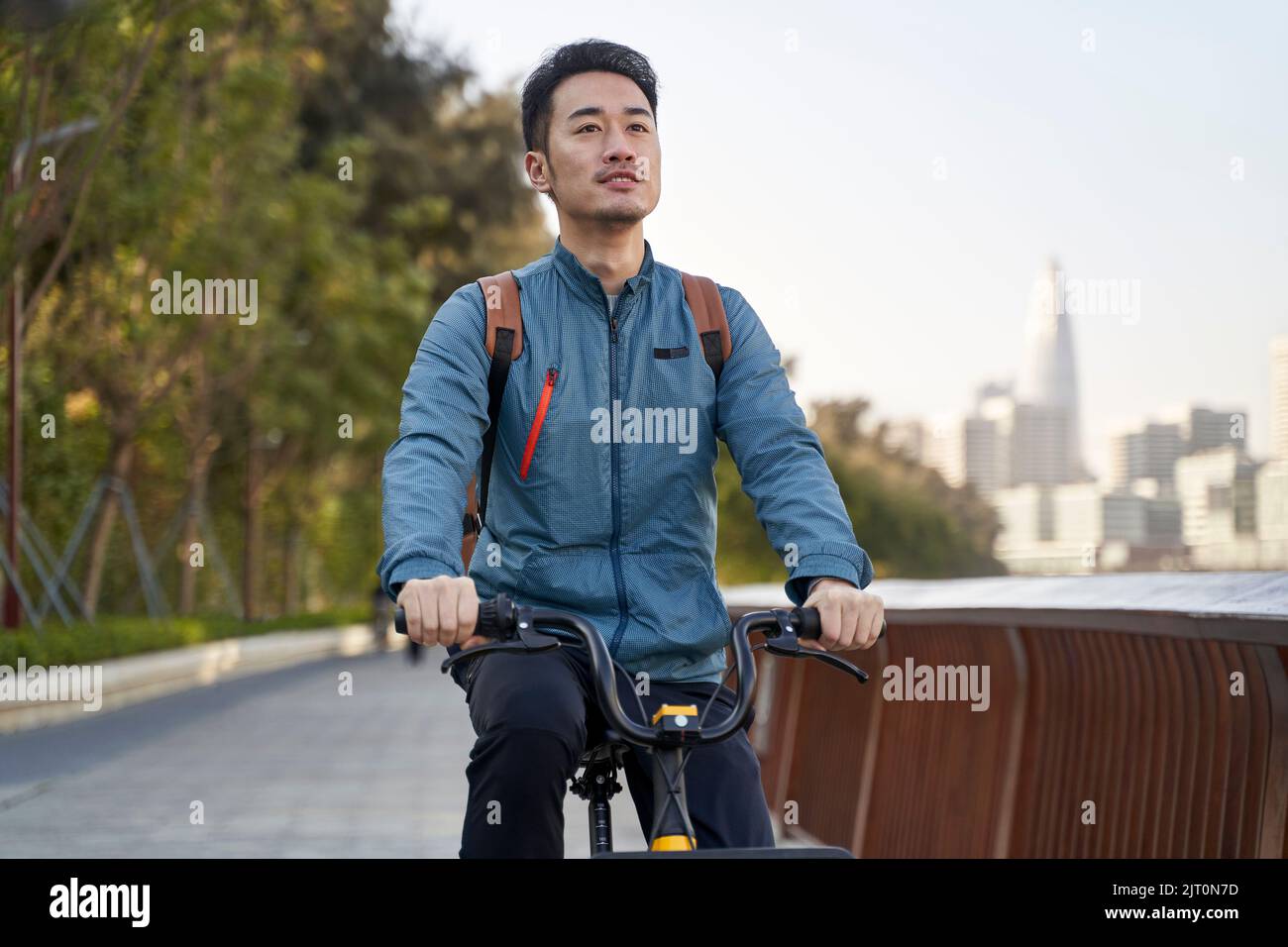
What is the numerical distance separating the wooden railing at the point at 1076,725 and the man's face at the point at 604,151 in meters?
1.41

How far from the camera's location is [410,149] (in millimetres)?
38938

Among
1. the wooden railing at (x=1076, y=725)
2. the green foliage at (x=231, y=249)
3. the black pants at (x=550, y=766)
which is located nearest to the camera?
the black pants at (x=550, y=766)

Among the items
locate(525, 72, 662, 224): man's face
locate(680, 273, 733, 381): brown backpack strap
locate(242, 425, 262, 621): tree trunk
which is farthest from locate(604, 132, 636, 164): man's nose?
locate(242, 425, 262, 621): tree trunk

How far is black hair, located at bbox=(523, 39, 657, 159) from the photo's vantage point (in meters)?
3.62

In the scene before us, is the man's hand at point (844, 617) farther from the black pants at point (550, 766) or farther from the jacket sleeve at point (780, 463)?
the black pants at point (550, 766)

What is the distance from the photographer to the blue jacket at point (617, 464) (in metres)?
3.26

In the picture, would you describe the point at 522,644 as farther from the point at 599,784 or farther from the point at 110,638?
the point at 110,638

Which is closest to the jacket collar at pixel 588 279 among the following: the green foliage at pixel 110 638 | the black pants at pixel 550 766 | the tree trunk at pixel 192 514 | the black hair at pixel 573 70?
the black hair at pixel 573 70

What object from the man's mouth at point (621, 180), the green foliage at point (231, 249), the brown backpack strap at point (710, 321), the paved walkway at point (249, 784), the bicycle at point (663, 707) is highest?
the green foliage at point (231, 249)

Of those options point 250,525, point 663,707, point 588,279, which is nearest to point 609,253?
point 588,279

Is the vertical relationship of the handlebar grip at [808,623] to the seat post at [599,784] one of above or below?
above

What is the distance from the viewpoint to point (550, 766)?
2957mm

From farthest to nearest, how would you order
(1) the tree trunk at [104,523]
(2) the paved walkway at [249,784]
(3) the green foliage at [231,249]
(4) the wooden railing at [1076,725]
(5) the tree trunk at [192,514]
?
(5) the tree trunk at [192,514] → (1) the tree trunk at [104,523] → (3) the green foliage at [231,249] → (2) the paved walkway at [249,784] → (4) the wooden railing at [1076,725]
